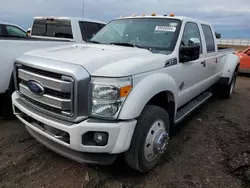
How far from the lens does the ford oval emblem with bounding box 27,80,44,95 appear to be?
2.58m

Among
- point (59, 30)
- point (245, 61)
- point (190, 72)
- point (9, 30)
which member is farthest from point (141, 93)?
point (245, 61)

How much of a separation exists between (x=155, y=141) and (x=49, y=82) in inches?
53.1

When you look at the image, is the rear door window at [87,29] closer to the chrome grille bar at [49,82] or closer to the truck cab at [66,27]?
the truck cab at [66,27]

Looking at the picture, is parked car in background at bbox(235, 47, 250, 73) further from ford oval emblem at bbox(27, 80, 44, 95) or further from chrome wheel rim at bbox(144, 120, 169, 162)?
ford oval emblem at bbox(27, 80, 44, 95)

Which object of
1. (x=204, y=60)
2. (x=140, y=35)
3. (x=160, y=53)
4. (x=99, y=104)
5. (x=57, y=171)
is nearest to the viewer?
(x=99, y=104)

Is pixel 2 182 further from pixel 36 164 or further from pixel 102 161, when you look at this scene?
pixel 102 161

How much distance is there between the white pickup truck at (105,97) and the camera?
91.4 inches

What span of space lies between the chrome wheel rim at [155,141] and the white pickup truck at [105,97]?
1 centimetres

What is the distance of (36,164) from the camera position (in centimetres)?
306

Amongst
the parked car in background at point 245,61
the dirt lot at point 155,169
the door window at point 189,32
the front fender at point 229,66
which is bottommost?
the dirt lot at point 155,169

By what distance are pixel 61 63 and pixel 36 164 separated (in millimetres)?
1421

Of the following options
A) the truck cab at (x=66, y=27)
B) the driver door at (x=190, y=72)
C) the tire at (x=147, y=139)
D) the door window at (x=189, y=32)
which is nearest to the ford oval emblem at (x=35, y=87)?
the tire at (x=147, y=139)

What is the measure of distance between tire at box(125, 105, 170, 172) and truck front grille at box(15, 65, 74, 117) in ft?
2.43

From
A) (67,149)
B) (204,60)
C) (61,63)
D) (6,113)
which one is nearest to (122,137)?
(67,149)
